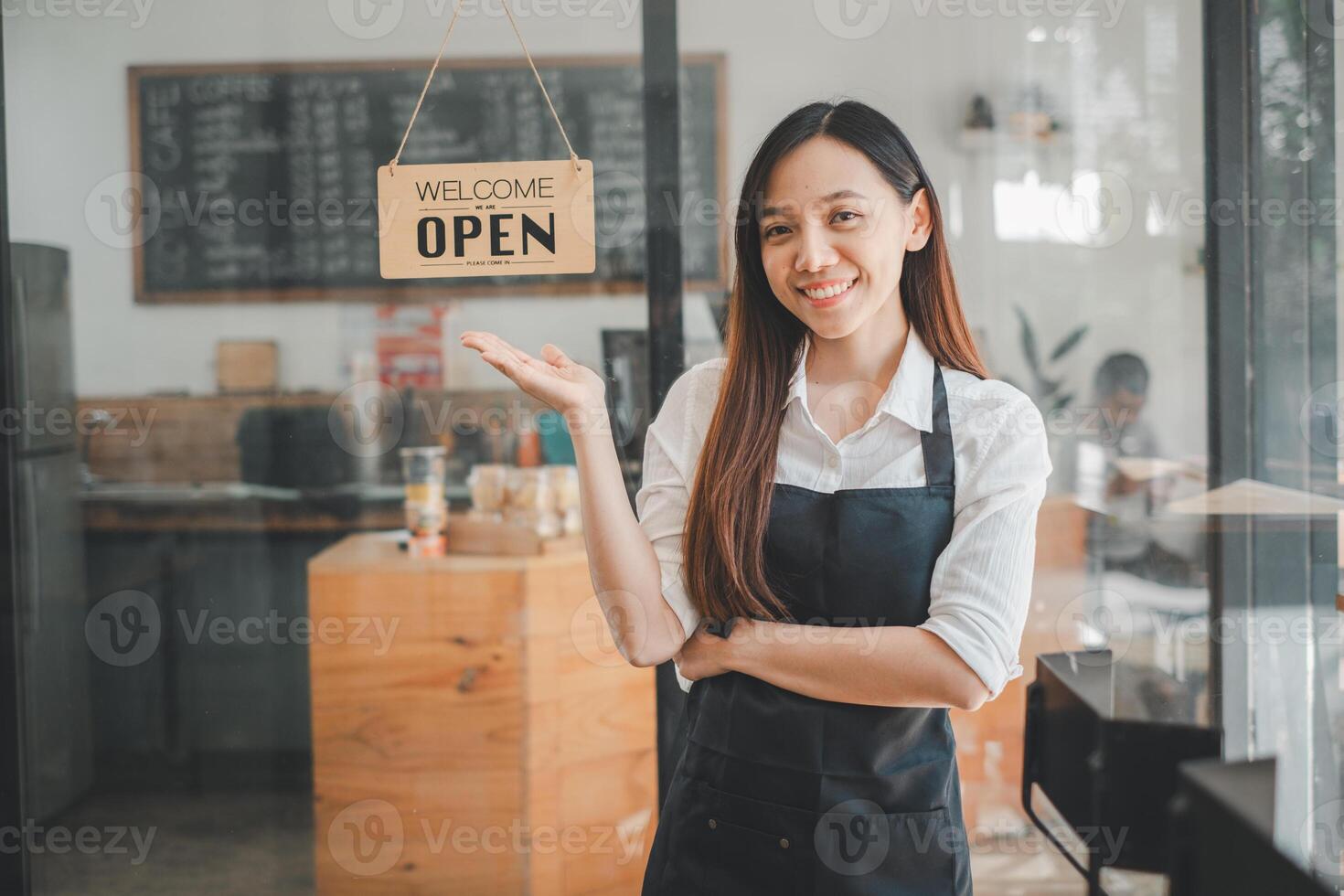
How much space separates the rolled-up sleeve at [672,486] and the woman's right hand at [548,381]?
0.37 feet

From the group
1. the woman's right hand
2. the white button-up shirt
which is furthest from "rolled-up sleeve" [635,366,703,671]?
the woman's right hand

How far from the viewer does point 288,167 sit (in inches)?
77.2

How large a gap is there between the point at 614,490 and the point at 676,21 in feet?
3.36

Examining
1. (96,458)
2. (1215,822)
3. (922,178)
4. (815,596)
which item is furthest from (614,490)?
(96,458)

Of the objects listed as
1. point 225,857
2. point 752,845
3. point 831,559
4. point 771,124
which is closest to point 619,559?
point 831,559

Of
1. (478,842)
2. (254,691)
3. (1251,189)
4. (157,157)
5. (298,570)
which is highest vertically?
(157,157)

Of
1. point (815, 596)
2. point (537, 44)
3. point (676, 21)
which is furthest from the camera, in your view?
point (537, 44)

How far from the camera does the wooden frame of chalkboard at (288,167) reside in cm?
191

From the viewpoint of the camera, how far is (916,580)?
113 centimetres

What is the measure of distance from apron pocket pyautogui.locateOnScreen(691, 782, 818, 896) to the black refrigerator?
1.43 metres

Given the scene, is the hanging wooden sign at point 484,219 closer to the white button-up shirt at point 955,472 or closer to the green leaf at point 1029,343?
the white button-up shirt at point 955,472

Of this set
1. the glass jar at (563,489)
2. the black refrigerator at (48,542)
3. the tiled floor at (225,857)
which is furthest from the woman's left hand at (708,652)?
the black refrigerator at (48,542)

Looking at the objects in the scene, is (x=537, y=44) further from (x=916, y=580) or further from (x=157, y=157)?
(x=916, y=580)

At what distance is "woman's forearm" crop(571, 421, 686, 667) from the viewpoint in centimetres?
115
